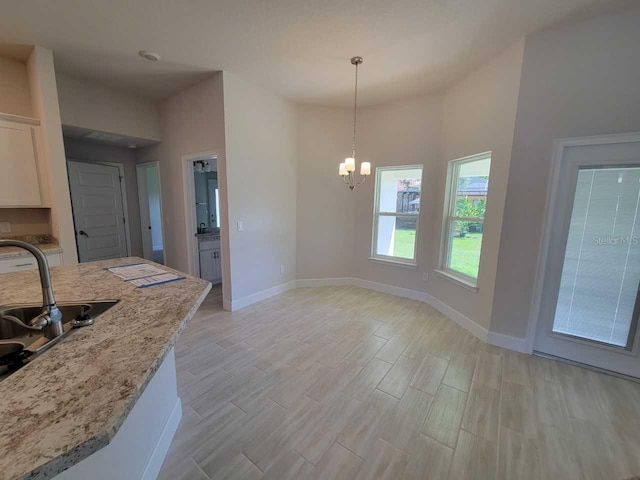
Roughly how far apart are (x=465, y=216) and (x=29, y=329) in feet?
12.3

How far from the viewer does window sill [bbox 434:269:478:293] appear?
119 inches

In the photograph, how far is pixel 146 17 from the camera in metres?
2.15

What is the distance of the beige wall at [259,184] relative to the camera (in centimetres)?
326

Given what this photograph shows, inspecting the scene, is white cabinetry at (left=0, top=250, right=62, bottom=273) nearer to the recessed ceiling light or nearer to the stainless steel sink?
the stainless steel sink

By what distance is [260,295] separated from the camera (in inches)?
152

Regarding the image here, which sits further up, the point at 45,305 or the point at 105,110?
the point at 105,110

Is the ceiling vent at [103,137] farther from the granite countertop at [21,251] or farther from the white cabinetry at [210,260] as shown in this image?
the white cabinetry at [210,260]

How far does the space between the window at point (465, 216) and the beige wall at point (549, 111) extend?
396 millimetres

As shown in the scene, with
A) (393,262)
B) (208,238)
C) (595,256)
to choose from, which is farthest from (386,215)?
(208,238)

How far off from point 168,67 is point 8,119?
5.33 feet

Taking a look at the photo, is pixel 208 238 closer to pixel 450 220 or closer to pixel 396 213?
pixel 396 213

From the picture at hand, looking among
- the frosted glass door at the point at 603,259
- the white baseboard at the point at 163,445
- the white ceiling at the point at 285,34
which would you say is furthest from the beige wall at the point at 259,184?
the frosted glass door at the point at 603,259

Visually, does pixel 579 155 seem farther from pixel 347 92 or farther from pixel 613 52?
pixel 347 92

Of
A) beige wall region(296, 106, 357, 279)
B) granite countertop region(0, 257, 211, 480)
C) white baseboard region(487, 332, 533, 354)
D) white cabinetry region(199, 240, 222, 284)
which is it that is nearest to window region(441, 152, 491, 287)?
white baseboard region(487, 332, 533, 354)
